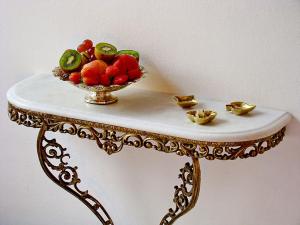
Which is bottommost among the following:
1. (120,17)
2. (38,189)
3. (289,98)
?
(38,189)

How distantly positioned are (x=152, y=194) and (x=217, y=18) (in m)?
0.59

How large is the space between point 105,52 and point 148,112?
195 mm

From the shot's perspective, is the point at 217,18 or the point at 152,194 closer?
the point at 217,18

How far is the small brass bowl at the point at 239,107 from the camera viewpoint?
144 centimetres

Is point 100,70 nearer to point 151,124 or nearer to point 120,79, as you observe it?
point 120,79

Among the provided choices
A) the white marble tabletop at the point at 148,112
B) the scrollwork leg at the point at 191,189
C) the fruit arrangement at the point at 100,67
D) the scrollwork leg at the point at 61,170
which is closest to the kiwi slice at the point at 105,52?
the fruit arrangement at the point at 100,67

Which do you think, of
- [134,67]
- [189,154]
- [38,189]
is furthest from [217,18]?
[38,189]

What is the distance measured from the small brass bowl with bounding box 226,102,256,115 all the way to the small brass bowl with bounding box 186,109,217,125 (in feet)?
0.22

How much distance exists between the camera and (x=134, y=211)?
6.00 feet

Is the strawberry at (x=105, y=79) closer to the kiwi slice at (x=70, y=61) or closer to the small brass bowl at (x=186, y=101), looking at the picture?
the kiwi slice at (x=70, y=61)

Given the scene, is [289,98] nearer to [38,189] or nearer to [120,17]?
[120,17]

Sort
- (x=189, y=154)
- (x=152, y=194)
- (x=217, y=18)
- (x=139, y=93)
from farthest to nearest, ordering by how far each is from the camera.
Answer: (x=152, y=194)
(x=139, y=93)
(x=217, y=18)
(x=189, y=154)

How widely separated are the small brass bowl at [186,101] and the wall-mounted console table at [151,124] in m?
0.02

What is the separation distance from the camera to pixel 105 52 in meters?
1.51
